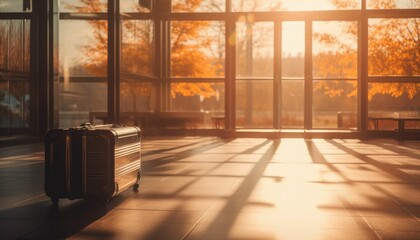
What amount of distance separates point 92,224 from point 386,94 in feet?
56.5

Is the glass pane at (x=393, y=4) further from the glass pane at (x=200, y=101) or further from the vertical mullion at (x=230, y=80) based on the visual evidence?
the glass pane at (x=200, y=101)

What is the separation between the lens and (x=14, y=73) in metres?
14.7

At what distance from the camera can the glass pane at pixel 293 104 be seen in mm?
20969

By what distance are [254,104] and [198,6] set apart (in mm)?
4322

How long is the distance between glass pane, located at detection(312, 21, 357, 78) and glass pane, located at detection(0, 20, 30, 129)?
10.6 m

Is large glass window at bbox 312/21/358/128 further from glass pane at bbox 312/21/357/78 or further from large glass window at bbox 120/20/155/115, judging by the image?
large glass window at bbox 120/20/155/115

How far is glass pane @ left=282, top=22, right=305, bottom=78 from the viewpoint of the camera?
2095 centimetres

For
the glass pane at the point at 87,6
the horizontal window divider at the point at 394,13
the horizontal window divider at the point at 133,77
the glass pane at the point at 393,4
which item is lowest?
the horizontal window divider at the point at 133,77

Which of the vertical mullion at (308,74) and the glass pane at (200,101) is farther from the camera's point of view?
the glass pane at (200,101)

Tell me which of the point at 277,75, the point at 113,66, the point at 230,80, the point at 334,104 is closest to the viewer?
the point at 113,66

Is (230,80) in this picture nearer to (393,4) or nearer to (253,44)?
(253,44)

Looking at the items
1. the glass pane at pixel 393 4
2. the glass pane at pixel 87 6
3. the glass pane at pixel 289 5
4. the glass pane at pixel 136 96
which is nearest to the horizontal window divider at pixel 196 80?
the glass pane at pixel 136 96

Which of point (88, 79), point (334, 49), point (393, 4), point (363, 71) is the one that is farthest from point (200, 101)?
point (393, 4)

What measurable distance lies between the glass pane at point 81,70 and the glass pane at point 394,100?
379 inches
